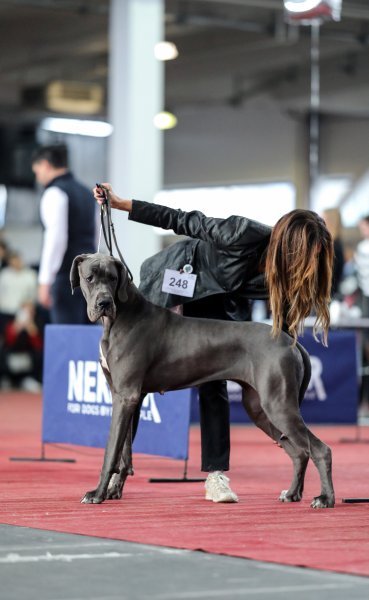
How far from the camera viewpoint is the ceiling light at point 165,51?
425 inches

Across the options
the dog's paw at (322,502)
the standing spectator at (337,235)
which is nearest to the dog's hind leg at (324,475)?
the dog's paw at (322,502)

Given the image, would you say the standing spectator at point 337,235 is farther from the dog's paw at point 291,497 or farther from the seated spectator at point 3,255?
the dog's paw at point 291,497

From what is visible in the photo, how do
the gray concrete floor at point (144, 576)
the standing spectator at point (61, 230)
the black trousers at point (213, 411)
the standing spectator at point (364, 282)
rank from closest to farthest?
1. the gray concrete floor at point (144, 576)
2. the black trousers at point (213, 411)
3. the standing spectator at point (61, 230)
4. the standing spectator at point (364, 282)

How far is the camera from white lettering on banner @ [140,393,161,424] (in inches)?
257

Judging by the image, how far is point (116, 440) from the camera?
5.22 meters

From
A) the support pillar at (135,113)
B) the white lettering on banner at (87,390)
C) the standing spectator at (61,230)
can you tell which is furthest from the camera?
the support pillar at (135,113)

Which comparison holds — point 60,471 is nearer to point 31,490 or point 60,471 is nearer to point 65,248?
point 31,490

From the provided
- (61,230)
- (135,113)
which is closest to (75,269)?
(61,230)

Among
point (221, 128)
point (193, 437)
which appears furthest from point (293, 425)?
point (221, 128)

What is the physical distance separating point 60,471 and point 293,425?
1.95 metres

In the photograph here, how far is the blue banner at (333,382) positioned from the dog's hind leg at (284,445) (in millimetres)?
3561

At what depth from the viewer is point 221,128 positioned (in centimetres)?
1548

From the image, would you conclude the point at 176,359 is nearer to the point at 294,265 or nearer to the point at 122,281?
the point at 122,281

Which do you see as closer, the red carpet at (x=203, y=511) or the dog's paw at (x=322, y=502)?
the red carpet at (x=203, y=511)
